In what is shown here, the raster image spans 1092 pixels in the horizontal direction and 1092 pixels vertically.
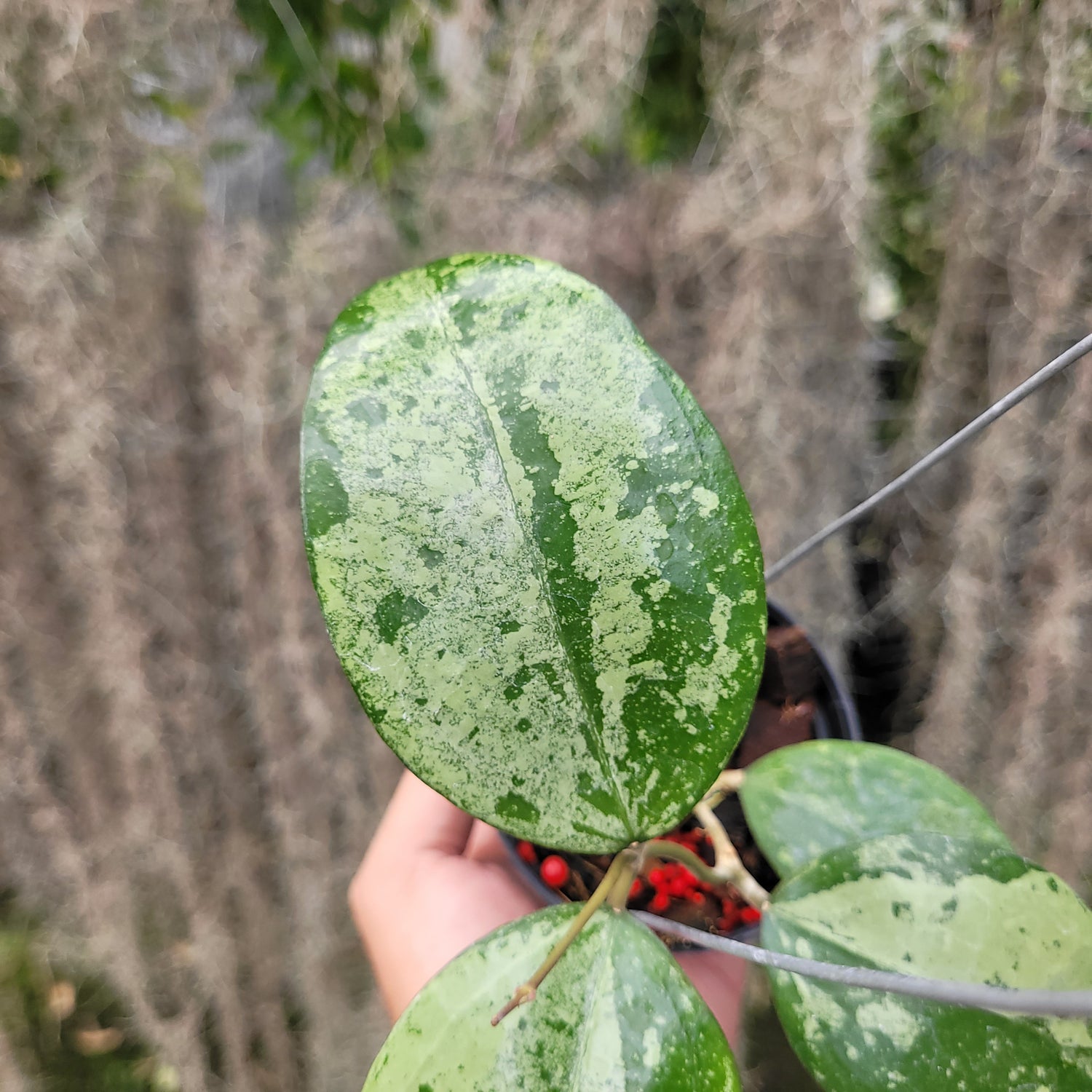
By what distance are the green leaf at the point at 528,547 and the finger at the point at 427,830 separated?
0.28 m

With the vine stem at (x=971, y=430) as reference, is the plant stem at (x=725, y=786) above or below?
below

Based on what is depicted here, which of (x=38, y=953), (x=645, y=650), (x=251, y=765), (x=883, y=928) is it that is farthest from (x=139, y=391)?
(x=38, y=953)

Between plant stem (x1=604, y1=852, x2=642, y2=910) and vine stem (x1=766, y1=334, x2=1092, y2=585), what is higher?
vine stem (x1=766, y1=334, x2=1092, y2=585)

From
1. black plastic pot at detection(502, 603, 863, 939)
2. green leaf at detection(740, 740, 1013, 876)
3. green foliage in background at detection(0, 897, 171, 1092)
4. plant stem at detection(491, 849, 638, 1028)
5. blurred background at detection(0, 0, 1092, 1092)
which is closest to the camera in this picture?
plant stem at detection(491, 849, 638, 1028)

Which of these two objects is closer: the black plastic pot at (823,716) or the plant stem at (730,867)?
the plant stem at (730,867)

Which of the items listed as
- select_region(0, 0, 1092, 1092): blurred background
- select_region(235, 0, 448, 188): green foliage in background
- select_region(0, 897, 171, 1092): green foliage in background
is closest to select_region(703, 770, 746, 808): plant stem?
select_region(0, 0, 1092, 1092): blurred background

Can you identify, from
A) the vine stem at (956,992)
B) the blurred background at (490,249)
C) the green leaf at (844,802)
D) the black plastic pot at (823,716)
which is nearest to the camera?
the vine stem at (956,992)

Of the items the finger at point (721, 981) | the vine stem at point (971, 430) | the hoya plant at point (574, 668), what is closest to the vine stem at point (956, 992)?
the hoya plant at point (574, 668)

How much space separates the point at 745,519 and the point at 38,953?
136 centimetres

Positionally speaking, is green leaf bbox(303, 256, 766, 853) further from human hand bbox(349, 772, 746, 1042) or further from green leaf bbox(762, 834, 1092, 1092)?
human hand bbox(349, 772, 746, 1042)

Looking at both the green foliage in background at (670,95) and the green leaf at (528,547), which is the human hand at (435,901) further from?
the green foliage in background at (670,95)

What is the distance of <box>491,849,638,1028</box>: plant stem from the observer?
0.25 metres

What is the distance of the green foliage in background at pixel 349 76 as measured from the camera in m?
0.59

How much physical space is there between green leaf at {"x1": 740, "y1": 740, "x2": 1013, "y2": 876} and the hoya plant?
0.06m
